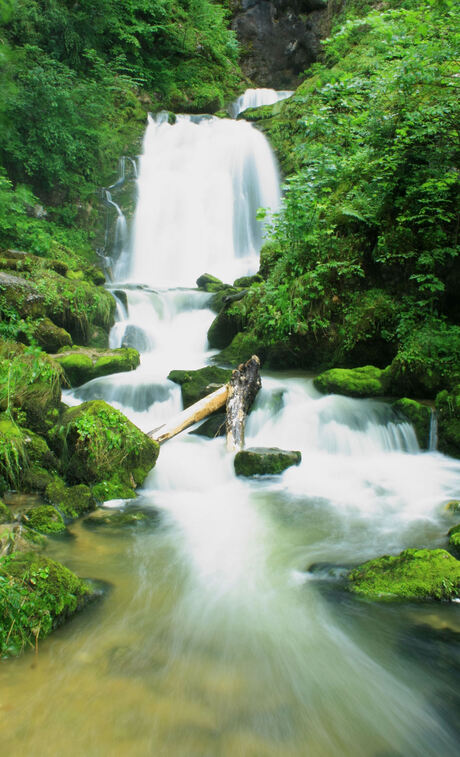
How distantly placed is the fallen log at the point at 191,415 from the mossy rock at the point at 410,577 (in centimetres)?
326

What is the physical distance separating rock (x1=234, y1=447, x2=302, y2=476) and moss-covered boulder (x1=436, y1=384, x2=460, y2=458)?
6.99 feet

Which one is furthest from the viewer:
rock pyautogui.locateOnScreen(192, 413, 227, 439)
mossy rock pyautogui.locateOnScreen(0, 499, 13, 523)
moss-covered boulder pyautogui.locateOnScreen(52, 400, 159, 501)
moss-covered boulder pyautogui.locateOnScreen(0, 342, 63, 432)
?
rock pyautogui.locateOnScreen(192, 413, 227, 439)

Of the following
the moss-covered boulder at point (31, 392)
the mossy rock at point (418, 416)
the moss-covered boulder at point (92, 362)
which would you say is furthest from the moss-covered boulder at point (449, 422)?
the moss-covered boulder at point (92, 362)

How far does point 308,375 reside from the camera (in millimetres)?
8195

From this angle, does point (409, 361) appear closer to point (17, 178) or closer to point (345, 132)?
point (345, 132)

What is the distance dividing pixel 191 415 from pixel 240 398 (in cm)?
83

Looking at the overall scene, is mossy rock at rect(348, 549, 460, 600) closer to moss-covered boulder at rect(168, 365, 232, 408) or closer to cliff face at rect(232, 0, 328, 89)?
moss-covered boulder at rect(168, 365, 232, 408)

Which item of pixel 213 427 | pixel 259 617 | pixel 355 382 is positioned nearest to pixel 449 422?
pixel 355 382

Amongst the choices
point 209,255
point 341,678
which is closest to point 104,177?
point 209,255

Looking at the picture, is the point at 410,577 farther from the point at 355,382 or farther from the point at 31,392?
the point at 31,392

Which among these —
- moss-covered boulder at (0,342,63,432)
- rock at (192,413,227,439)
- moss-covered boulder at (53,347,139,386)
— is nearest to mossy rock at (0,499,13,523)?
moss-covered boulder at (0,342,63,432)

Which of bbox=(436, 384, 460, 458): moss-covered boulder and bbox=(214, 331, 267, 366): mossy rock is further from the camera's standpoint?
bbox=(214, 331, 267, 366): mossy rock

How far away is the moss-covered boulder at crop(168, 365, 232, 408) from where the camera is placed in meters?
7.09

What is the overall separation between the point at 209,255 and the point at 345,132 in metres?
7.52
